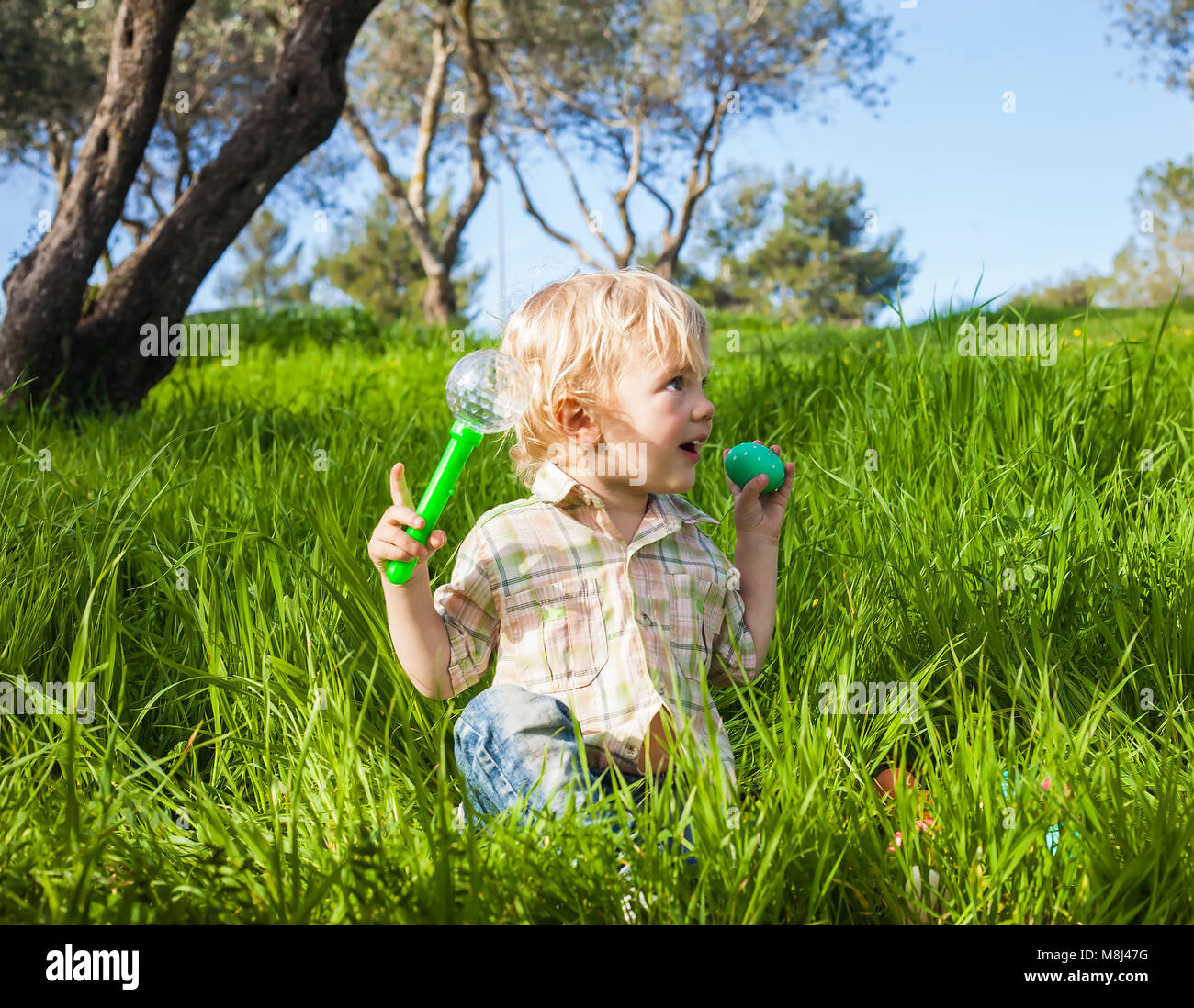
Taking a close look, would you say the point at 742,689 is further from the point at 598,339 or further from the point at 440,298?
the point at 440,298

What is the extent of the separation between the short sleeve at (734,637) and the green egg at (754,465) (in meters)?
0.17

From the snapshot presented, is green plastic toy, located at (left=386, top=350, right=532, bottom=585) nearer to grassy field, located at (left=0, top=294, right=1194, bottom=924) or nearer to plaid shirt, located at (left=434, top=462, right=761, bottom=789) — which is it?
plaid shirt, located at (left=434, top=462, right=761, bottom=789)

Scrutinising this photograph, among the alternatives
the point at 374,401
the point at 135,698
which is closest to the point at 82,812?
the point at 135,698

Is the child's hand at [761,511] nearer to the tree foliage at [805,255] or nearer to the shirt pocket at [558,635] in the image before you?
the shirt pocket at [558,635]

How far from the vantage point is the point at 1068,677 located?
2.30 meters

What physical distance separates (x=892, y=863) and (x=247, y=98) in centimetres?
2355

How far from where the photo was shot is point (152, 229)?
4.89 m

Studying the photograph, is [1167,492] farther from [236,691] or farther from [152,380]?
[152,380]

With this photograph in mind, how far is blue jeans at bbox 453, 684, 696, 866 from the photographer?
65.0 inches

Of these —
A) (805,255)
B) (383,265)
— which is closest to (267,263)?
(383,265)

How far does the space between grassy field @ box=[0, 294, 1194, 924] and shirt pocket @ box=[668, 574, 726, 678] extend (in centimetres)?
12

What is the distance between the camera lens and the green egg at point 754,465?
1.93 m

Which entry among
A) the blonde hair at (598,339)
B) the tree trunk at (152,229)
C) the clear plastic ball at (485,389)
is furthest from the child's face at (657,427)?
the tree trunk at (152,229)

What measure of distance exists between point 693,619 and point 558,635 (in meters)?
0.25
